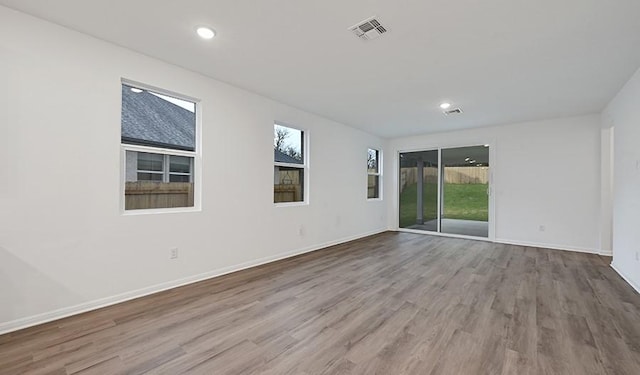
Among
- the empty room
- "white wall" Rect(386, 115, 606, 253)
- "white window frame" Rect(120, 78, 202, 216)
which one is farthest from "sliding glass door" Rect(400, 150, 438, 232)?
"white window frame" Rect(120, 78, 202, 216)

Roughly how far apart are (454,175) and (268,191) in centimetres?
454

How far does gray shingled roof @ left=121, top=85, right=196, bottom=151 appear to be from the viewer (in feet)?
9.20

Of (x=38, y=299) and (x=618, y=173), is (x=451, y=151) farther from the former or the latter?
(x=38, y=299)

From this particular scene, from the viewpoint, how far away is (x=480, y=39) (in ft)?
8.02

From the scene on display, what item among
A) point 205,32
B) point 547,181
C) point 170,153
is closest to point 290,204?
point 170,153

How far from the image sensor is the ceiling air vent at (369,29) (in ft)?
7.27

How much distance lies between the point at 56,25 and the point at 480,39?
371 cm

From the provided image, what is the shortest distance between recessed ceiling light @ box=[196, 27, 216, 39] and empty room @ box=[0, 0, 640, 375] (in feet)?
0.09

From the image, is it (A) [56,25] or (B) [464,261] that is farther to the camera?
(B) [464,261]

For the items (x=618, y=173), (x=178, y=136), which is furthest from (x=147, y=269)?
(x=618, y=173)

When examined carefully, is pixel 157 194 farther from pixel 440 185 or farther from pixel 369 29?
pixel 440 185

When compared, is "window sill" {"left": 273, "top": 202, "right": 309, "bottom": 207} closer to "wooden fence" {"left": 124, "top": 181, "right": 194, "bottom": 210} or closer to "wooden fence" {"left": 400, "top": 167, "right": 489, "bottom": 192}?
"wooden fence" {"left": 124, "top": 181, "right": 194, "bottom": 210}

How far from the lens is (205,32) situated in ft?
7.86

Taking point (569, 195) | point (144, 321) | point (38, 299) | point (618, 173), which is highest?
point (618, 173)
